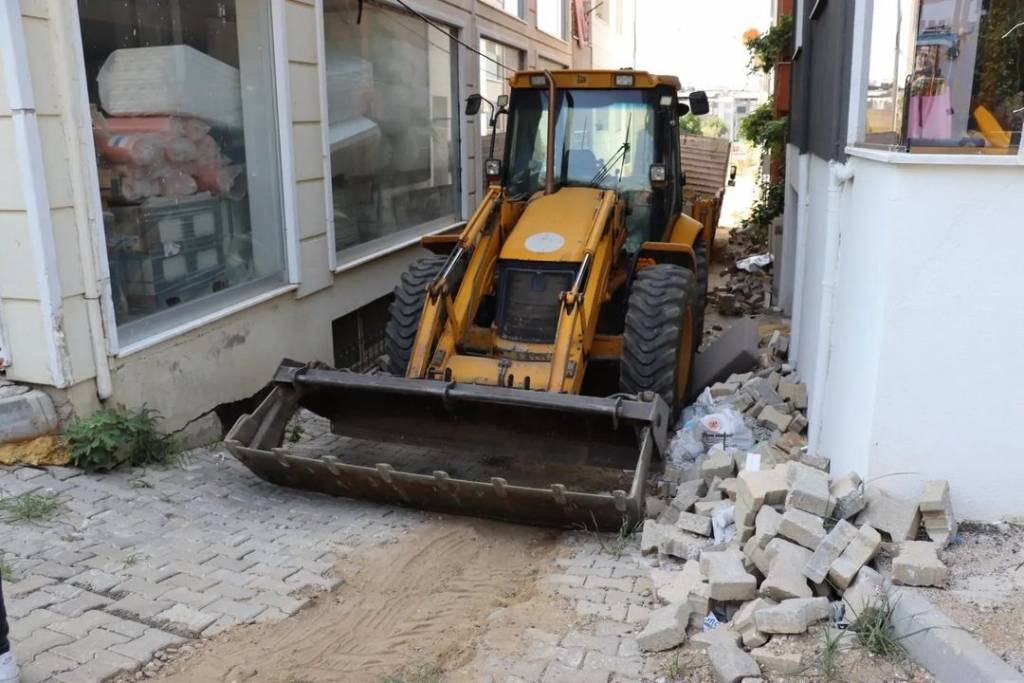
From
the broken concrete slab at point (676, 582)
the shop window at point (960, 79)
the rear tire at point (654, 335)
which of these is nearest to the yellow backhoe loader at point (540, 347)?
the rear tire at point (654, 335)

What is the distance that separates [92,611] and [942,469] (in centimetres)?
384

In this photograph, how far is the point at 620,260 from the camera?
6.80 meters

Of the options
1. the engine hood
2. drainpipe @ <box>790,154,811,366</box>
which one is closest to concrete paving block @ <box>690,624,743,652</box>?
the engine hood

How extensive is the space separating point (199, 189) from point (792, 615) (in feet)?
16.5

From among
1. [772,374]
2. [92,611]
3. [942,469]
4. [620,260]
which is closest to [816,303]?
[772,374]

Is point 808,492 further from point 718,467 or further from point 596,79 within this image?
point 596,79

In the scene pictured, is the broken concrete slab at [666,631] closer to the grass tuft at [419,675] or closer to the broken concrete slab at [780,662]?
the broken concrete slab at [780,662]

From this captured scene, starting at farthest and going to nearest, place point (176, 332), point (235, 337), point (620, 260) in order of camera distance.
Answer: point (620, 260) → point (235, 337) → point (176, 332)

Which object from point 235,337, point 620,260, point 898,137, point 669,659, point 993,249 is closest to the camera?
point 669,659

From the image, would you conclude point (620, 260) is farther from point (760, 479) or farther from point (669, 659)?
point (669, 659)

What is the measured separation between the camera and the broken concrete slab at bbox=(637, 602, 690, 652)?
11.7 feet

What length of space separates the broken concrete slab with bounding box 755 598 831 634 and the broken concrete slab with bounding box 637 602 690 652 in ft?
1.01

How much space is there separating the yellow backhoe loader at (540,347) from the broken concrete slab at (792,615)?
3.55 feet

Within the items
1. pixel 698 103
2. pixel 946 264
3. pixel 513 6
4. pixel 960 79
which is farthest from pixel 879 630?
pixel 513 6
